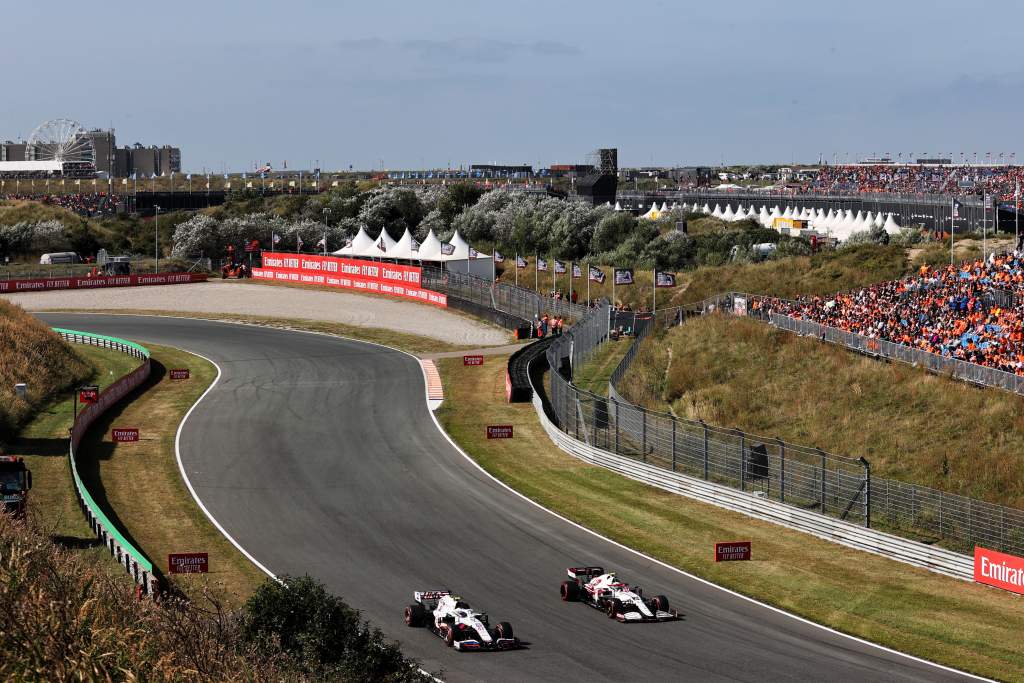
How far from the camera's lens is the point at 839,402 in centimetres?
4706

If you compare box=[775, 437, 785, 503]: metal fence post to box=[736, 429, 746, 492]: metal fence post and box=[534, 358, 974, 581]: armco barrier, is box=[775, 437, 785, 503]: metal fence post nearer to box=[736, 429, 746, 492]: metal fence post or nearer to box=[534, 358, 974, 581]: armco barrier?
box=[534, 358, 974, 581]: armco barrier

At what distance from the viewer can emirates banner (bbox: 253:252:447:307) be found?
273 feet

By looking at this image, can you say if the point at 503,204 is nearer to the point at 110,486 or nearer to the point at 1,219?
the point at 1,219

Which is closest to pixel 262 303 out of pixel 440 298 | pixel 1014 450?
pixel 440 298

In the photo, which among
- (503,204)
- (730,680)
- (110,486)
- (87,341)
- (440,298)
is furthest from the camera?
(503,204)

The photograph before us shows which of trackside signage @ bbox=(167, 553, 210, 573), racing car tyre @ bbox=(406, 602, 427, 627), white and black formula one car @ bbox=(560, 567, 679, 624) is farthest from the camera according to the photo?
trackside signage @ bbox=(167, 553, 210, 573)

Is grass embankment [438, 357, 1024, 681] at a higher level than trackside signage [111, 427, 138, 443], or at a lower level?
lower

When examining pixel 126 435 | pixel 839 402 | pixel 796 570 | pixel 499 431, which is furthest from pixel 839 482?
pixel 126 435

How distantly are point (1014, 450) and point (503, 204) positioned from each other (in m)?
85.1

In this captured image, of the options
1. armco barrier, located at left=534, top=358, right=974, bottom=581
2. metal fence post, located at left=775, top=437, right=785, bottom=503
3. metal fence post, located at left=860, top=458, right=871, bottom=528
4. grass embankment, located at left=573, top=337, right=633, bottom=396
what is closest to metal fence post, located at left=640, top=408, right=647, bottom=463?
armco barrier, located at left=534, top=358, right=974, bottom=581

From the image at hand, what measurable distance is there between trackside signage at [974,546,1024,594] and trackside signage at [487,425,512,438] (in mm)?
18978

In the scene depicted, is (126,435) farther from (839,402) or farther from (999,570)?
(999,570)

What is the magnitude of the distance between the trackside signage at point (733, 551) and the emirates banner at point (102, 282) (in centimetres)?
6952

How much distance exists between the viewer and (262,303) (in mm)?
83000
